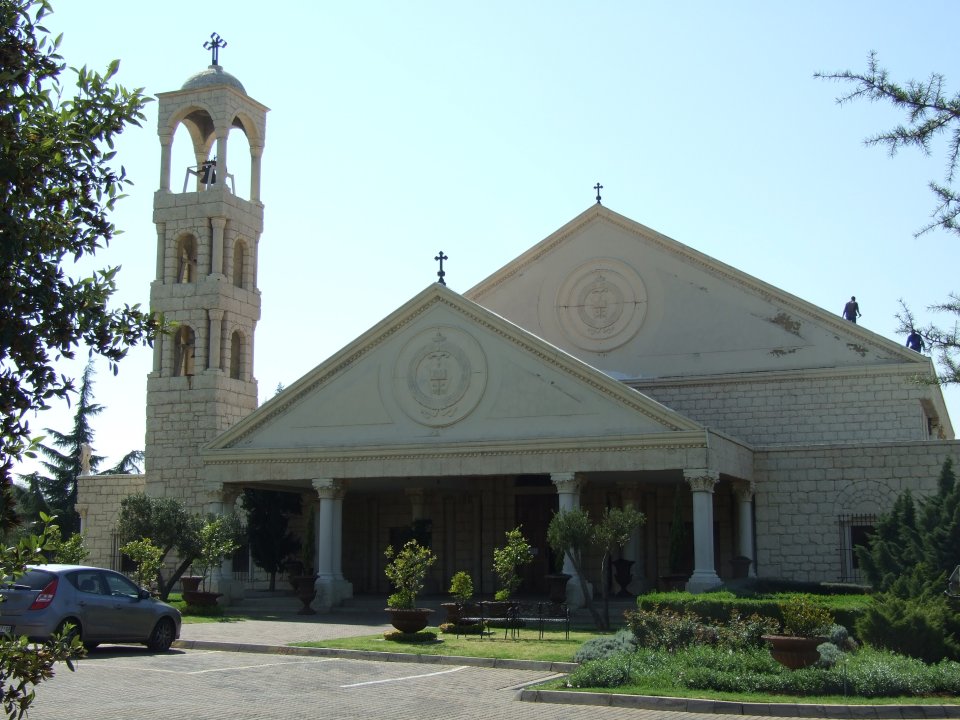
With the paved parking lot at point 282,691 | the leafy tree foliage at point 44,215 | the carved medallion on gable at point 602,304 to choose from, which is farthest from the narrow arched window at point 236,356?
the leafy tree foliage at point 44,215

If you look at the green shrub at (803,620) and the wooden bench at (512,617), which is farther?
the wooden bench at (512,617)

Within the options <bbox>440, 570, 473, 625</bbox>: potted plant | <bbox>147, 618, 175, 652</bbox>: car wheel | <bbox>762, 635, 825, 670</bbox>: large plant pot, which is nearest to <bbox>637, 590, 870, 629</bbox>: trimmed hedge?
<bbox>762, 635, 825, 670</bbox>: large plant pot

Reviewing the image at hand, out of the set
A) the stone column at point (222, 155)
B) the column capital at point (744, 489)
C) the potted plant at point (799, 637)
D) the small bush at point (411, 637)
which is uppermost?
the stone column at point (222, 155)

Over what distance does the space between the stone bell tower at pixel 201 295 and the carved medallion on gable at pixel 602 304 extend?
468 inches

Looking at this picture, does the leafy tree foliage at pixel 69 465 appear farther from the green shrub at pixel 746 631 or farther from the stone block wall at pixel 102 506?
the green shrub at pixel 746 631

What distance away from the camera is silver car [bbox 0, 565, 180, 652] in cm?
1833

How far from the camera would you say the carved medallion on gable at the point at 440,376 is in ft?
101

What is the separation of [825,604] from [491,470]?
12.2m

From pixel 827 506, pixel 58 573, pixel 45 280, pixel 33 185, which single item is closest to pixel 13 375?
pixel 45 280

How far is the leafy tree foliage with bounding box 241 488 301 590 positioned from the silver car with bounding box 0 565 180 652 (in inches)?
696

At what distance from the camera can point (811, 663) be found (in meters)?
15.7

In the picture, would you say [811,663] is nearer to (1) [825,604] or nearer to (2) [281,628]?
(1) [825,604]

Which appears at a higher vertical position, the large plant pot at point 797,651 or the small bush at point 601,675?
the large plant pot at point 797,651

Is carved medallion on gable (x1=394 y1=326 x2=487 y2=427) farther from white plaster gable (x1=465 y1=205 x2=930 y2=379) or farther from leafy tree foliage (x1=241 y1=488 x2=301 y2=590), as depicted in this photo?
leafy tree foliage (x1=241 y1=488 x2=301 y2=590)
